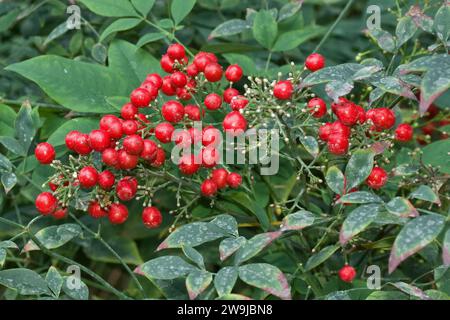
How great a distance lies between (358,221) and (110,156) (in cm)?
50

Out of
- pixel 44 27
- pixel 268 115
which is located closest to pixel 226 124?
pixel 268 115

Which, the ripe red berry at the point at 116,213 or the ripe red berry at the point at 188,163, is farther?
the ripe red berry at the point at 116,213

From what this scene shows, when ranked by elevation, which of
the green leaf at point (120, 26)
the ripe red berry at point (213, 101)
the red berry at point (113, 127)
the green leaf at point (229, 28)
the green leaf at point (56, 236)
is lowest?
the green leaf at point (56, 236)

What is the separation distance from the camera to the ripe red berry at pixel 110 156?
1.35 m

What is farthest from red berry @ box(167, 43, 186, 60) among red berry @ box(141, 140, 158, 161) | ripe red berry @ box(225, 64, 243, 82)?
red berry @ box(141, 140, 158, 161)

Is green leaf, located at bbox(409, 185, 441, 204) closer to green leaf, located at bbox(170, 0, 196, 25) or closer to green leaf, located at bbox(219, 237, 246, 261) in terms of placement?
green leaf, located at bbox(219, 237, 246, 261)

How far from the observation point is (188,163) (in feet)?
4.47

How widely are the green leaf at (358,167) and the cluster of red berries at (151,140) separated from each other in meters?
0.21

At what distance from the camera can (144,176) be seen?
1.43 m

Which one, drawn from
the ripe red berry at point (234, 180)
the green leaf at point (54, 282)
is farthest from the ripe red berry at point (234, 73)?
the green leaf at point (54, 282)

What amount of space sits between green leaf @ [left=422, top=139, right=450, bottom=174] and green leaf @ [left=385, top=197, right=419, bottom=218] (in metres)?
0.39

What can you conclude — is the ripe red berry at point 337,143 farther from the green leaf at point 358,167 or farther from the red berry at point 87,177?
the red berry at point 87,177

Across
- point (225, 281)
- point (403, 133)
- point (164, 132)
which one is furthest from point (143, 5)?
point (225, 281)
